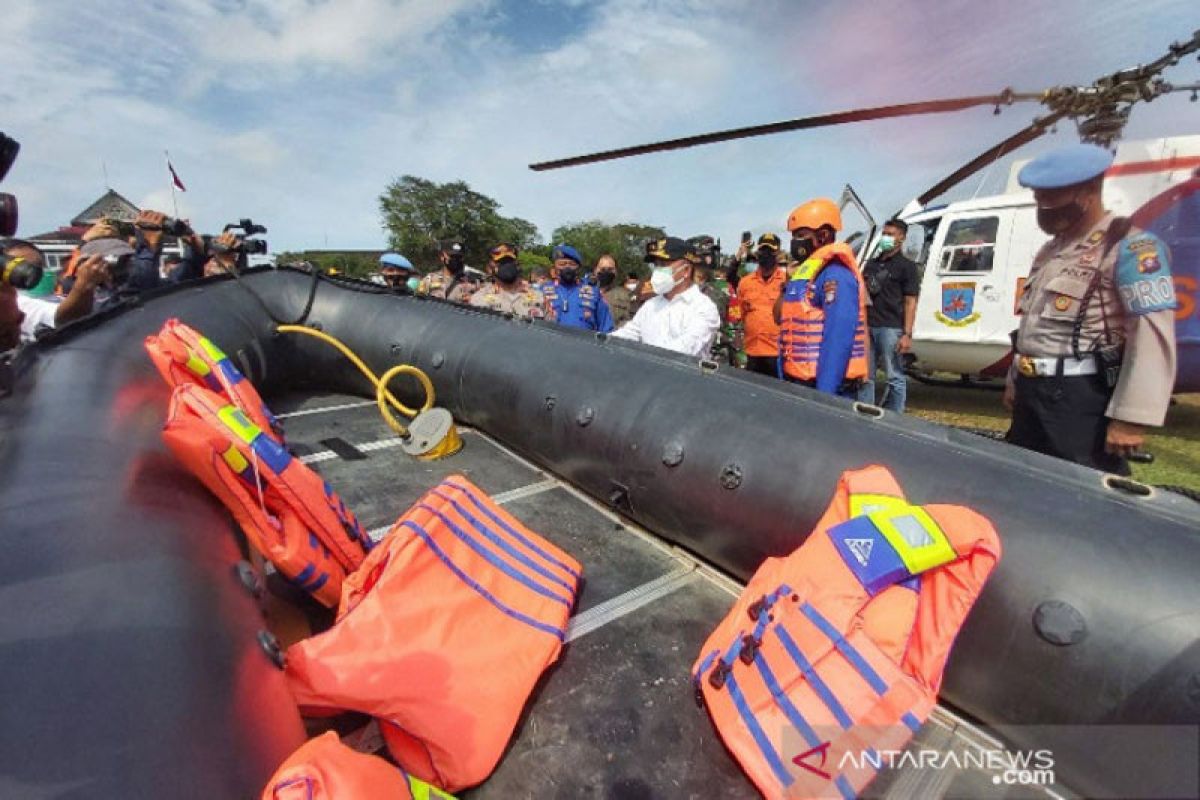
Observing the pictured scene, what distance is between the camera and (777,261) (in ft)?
17.4

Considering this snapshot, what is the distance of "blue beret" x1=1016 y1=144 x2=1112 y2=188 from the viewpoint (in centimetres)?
179

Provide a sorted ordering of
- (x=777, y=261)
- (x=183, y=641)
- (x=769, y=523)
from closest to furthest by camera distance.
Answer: (x=183, y=641)
(x=769, y=523)
(x=777, y=261)

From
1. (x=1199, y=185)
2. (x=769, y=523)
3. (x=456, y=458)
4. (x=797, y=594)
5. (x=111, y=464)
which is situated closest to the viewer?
(x=797, y=594)

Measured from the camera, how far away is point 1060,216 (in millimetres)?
1920

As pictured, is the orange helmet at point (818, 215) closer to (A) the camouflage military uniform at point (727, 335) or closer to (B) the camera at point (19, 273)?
(B) the camera at point (19, 273)

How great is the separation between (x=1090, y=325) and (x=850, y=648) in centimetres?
158

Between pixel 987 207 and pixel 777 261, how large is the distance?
2824mm

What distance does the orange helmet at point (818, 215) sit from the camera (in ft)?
9.61

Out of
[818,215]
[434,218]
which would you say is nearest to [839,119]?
[818,215]

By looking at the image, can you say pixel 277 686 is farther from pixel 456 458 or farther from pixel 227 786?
pixel 456 458

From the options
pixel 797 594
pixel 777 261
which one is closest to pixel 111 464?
pixel 797 594

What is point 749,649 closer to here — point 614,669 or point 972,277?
point 614,669

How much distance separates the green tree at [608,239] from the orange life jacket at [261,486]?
56862mm

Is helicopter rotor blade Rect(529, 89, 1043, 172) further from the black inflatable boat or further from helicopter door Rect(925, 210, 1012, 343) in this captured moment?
the black inflatable boat
